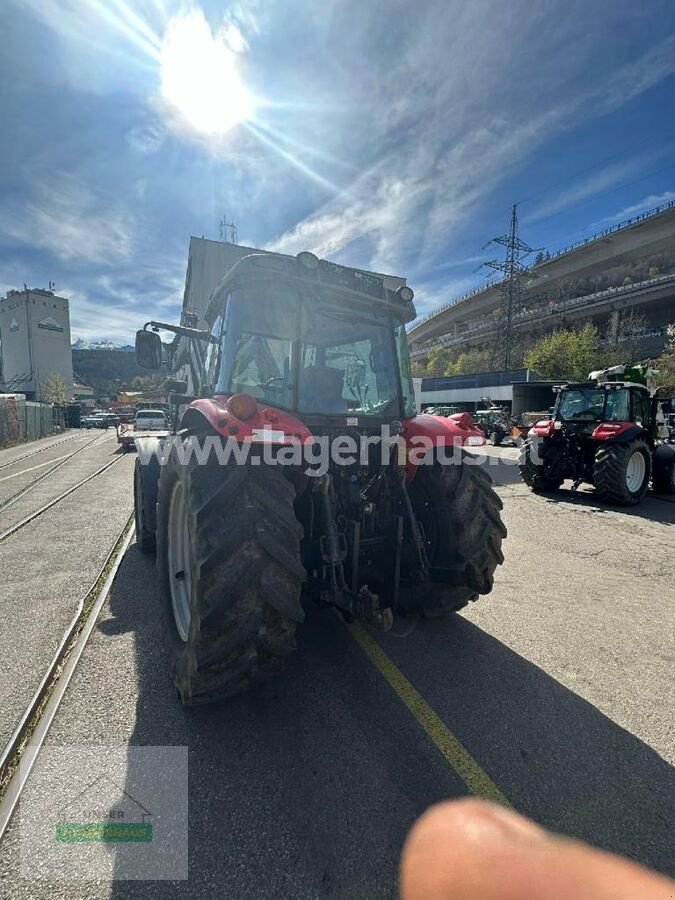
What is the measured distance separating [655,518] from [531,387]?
19863 mm

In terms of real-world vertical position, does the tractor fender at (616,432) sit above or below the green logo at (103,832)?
above

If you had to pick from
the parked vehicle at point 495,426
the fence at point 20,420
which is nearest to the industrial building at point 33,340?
the fence at point 20,420

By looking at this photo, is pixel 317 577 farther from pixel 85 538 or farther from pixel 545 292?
pixel 545 292

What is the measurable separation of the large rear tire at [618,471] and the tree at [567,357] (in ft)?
103

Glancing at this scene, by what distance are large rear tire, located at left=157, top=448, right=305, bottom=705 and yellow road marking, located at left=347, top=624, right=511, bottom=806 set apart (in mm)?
904

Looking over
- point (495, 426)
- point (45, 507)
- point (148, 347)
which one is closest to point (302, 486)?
point (148, 347)

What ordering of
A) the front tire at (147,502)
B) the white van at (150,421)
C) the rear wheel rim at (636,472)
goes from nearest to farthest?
1. the front tire at (147,502)
2. the rear wheel rim at (636,472)
3. the white van at (150,421)

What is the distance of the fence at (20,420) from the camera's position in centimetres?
2202

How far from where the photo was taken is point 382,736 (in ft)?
7.58

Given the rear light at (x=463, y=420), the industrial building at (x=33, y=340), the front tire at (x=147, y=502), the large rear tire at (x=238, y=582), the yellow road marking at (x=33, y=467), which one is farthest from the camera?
the industrial building at (x=33, y=340)

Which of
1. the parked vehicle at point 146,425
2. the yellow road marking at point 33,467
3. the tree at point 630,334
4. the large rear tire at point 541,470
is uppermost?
the tree at point 630,334

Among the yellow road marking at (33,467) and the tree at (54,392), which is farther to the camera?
the tree at (54,392)

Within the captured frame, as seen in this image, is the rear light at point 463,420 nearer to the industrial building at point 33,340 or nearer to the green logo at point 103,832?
the green logo at point 103,832

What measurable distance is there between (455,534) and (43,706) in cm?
283
